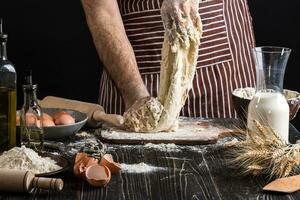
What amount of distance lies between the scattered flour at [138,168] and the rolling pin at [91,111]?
1.26ft

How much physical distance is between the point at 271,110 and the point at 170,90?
0.34m

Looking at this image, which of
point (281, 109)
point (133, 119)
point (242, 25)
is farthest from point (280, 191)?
point (242, 25)

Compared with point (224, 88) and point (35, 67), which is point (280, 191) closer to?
point (224, 88)

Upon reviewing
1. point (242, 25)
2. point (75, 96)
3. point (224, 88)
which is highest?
point (242, 25)

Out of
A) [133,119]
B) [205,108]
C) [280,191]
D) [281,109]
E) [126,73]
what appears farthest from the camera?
[205,108]

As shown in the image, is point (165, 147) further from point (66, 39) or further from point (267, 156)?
point (66, 39)

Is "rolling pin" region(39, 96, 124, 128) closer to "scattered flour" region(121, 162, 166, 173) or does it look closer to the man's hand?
the man's hand

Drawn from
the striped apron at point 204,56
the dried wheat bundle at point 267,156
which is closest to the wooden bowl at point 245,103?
the dried wheat bundle at point 267,156

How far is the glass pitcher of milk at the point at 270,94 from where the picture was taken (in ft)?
6.41

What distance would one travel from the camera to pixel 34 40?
3.68m

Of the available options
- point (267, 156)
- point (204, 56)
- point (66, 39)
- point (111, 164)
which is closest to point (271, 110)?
point (267, 156)

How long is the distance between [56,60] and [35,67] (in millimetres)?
111

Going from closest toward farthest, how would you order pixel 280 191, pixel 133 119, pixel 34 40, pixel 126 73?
pixel 280 191 < pixel 133 119 < pixel 126 73 < pixel 34 40

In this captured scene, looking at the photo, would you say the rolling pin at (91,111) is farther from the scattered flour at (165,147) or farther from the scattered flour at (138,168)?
the scattered flour at (138,168)
